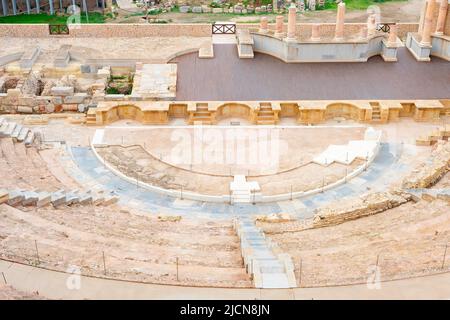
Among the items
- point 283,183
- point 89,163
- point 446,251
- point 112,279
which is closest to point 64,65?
point 89,163

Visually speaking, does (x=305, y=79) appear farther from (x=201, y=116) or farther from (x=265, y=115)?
(x=201, y=116)

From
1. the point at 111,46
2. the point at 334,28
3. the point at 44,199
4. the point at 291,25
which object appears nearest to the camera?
the point at 44,199

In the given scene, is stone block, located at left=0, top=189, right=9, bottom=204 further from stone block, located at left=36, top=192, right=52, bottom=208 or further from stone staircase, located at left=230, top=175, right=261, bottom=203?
stone staircase, located at left=230, top=175, right=261, bottom=203

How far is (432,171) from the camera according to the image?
2102 centimetres

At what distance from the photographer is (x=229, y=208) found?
20156mm

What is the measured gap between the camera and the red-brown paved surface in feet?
92.1

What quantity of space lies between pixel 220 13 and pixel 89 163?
30.3 metres

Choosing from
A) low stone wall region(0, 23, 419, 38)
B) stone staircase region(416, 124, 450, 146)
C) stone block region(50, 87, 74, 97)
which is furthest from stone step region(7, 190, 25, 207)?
low stone wall region(0, 23, 419, 38)

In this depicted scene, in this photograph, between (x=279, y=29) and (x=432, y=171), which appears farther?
(x=279, y=29)

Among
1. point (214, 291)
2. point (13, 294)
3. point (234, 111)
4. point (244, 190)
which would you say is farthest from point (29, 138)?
point (214, 291)

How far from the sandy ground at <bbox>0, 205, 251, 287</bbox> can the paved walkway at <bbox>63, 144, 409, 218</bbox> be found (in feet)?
3.23

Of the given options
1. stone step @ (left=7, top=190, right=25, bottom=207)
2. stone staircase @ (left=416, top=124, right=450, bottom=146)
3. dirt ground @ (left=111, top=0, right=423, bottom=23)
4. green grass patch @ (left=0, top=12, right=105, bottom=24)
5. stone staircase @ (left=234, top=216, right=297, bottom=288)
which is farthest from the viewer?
dirt ground @ (left=111, top=0, right=423, bottom=23)

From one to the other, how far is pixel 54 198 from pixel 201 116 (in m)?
9.26
